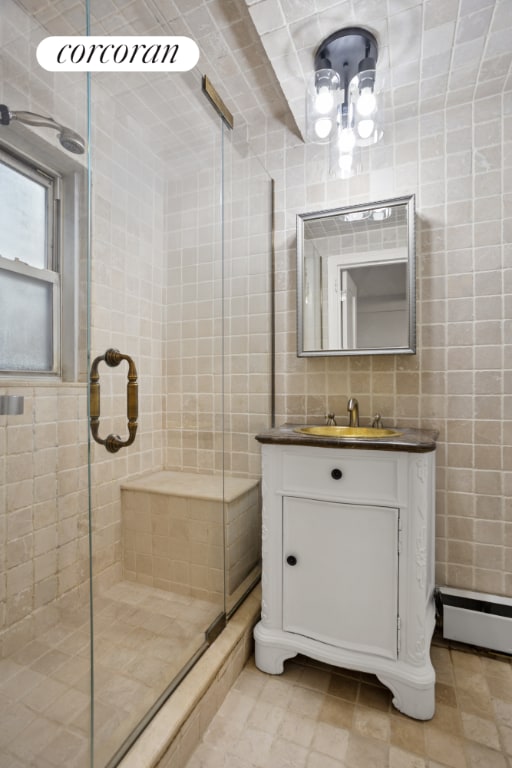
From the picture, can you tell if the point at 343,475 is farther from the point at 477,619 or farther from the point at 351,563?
the point at 477,619

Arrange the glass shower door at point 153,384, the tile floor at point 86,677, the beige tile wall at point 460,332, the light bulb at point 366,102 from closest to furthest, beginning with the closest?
the tile floor at point 86,677 → the glass shower door at point 153,384 → the light bulb at point 366,102 → the beige tile wall at point 460,332

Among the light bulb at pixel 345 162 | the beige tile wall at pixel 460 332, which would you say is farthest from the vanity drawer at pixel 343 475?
the light bulb at pixel 345 162

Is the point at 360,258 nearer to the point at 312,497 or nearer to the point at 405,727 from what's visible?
the point at 312,497

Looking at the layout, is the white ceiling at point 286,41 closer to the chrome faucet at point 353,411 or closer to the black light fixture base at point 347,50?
the black light fixture base at point 347,50

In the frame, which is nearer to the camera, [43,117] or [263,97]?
[43,117]

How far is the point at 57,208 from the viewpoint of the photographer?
1.28 m

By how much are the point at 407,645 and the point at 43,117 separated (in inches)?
79.9

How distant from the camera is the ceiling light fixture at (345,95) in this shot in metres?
1.32

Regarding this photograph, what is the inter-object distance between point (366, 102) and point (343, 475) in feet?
4.45

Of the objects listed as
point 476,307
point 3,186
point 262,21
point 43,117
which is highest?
point 262,21

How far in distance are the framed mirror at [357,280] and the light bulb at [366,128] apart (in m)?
0.26

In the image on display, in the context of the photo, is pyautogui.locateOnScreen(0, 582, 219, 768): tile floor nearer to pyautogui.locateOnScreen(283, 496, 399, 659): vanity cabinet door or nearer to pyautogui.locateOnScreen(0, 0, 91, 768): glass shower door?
pyautogui.locateOnScreen(0, 0, 91, 768): glass shower door

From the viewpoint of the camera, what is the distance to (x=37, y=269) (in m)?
1.30

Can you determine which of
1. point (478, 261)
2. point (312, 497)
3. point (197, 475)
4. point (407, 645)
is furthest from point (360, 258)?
point (407, 645)
